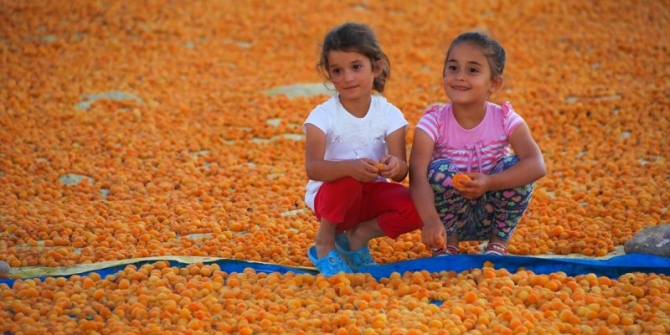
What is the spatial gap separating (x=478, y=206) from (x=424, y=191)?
425 mm

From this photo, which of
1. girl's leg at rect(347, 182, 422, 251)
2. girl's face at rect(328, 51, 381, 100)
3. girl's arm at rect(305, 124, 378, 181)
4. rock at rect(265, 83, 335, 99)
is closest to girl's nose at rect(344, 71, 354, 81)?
girl's face at rect(328, 51, 381, 100)

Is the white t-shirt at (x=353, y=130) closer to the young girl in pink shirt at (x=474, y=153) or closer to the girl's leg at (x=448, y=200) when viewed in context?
the young girl in pink shirt at (x=474, y=153)

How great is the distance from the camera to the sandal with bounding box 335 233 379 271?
4.35m

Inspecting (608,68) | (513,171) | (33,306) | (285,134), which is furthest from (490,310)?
(608,68)

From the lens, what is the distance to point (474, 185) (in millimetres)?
4008

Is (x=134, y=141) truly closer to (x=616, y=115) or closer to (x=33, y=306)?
(x=33, y=306)

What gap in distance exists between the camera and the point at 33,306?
373 cm

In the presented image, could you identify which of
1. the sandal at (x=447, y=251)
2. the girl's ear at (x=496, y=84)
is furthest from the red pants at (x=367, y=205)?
the girl's ear at (x=496, y=84)

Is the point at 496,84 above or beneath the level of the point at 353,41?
beneath

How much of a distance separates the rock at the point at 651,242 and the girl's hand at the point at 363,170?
1.48m

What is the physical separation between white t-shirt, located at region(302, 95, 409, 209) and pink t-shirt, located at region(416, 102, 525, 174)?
0.17m

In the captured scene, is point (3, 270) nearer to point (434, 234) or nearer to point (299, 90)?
point (434, 234)

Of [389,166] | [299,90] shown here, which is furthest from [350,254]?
[299,90]

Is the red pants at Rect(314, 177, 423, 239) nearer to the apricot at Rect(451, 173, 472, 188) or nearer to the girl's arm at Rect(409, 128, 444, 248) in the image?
the girl's arm at Rect(409, 128, 444, 248)
